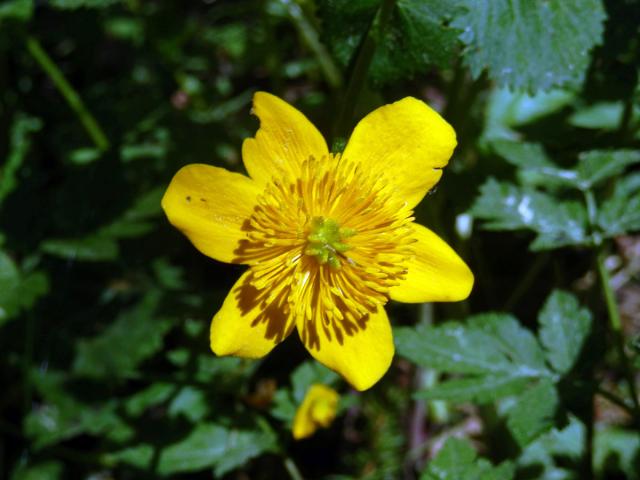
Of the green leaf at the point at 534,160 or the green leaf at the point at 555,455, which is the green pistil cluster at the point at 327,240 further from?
the green leaf at the point at 555,455

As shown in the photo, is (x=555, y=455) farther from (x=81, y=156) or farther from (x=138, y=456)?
(x=81, y=156)

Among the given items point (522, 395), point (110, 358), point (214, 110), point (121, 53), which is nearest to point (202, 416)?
point (110, 358)

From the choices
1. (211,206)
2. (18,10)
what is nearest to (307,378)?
(211,206)

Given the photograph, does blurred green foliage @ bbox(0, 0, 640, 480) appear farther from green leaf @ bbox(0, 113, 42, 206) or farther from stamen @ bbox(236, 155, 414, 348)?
stamen @ bbox(236, 155, 414, 348)

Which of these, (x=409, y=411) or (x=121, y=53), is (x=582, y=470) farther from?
(x=121, y=53)

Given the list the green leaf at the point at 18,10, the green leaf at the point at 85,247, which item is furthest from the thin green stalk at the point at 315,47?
the green leaf at the point at 85,247

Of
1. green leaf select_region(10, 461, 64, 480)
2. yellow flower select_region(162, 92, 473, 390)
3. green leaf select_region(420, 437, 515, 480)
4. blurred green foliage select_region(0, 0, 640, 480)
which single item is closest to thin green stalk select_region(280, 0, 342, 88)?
blurred green foliage select_region(0, 0, 640, 480)

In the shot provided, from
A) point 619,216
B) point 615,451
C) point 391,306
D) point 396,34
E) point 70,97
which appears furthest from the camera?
point 391,306
